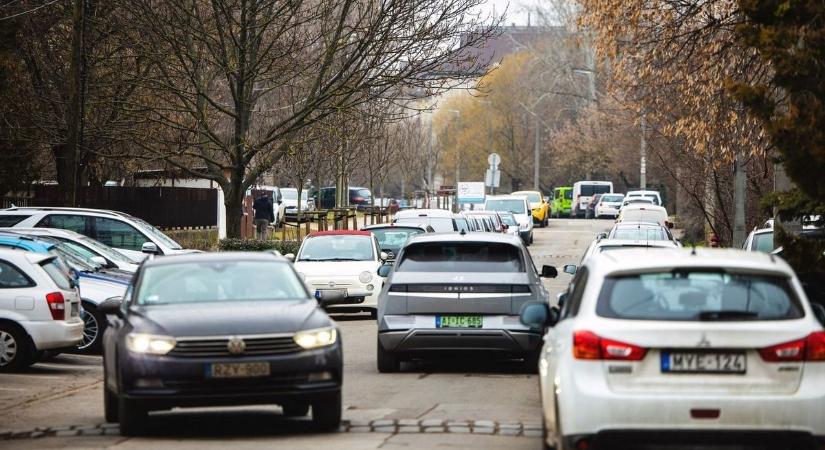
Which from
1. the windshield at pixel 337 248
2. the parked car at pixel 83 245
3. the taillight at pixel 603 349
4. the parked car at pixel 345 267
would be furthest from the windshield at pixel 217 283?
the windshield at pixel 337 248

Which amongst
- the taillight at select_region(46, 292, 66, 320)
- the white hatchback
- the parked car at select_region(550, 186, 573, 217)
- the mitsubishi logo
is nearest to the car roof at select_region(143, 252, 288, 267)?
the taillight at select_region(46, 292, 66, 320)

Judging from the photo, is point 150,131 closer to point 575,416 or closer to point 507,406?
point 507,406

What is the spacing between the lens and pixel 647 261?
9.19 meters

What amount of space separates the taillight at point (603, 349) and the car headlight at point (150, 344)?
381cm

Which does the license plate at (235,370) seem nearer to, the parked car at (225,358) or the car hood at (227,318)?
the parked car at (225,358)

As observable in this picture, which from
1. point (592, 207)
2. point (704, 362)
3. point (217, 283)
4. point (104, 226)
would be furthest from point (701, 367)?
point (592, 207)

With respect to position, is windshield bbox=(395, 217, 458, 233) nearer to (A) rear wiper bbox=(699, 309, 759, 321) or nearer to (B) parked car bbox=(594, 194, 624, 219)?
(A) rear wiper bbox=(699, 309, 759, 321)

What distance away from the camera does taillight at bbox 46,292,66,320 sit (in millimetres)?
17391

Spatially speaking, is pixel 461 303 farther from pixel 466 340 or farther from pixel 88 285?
pixel 88 285

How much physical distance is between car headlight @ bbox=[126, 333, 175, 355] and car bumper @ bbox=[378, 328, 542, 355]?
482cm

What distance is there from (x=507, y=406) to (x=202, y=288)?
3.06 meters

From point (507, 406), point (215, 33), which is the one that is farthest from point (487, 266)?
point (215, 33)

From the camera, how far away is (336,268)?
25.2 m

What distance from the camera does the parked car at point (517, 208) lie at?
5825 cm
